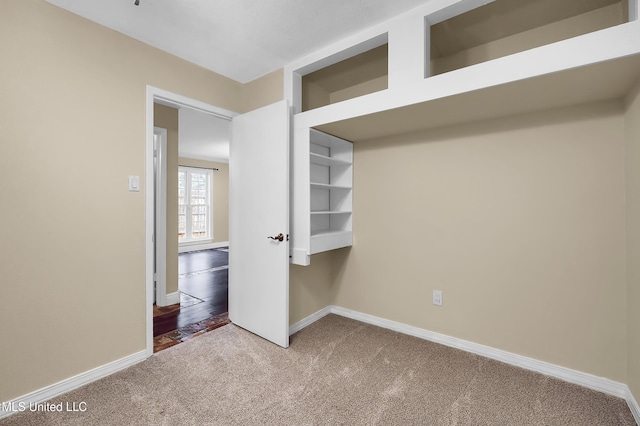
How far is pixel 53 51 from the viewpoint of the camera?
1.82 metres

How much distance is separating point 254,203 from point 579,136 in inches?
98.0

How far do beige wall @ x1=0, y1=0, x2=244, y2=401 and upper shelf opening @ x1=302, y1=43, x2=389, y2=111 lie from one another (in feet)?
4.50

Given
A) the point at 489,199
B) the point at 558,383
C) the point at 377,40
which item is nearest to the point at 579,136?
the point at 489,199

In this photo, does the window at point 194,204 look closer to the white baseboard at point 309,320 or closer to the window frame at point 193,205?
the window frame at point 193,205

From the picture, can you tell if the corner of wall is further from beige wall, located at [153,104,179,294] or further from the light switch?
the light switch

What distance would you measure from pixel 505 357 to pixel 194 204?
7688 mm

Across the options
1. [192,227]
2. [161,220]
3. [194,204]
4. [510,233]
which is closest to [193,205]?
[194,204]

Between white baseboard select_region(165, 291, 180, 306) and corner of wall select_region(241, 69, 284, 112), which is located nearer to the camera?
corner of wall select_region(241, 69, 284, 112)

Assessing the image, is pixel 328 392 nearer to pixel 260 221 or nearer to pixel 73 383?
pixel 260 221

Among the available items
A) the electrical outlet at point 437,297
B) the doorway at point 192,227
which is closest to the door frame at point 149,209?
the doorway at point 192,227

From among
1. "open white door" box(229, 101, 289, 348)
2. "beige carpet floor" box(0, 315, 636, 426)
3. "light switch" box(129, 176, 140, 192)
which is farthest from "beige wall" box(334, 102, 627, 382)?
"light switch" box(129, 176, 140, 192)

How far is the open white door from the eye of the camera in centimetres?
239

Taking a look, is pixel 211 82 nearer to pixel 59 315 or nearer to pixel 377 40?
pixel 377 40

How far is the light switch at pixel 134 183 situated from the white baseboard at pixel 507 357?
180 centimetres
